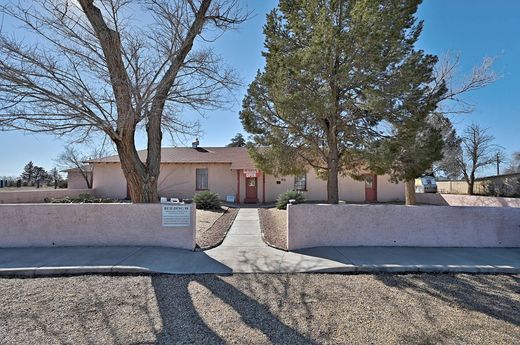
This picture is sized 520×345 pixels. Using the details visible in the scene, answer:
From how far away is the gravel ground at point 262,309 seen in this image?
3232 millimetres

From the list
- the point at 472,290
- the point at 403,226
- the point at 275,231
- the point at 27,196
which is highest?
the point at 27,196

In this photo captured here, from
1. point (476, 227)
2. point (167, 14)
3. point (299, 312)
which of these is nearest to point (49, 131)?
point (167, 14)

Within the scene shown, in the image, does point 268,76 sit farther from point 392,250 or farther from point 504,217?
point 504,217

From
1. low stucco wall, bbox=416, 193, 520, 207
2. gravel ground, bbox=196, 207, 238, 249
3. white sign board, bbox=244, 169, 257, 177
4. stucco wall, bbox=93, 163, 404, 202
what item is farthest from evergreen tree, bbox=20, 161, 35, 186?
low stucco wall, bbox=416, 193, 520, 207

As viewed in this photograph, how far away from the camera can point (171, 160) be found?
65.6ft

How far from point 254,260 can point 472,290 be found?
158 inches

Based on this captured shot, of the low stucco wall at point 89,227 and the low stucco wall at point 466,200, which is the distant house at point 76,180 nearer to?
the low stucco wall at point 89,227

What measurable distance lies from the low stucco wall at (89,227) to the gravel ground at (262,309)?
192cm

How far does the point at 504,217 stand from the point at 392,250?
343cm

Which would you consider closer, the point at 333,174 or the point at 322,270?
the point at 322,270

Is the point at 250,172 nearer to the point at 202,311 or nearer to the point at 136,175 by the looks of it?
the point at 136,175

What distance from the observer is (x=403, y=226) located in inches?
287

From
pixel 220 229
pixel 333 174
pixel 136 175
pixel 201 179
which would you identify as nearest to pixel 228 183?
pixel 201 179

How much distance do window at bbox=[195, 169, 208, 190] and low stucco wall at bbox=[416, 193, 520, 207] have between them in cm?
1503
